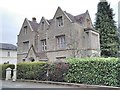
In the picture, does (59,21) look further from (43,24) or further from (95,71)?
(95,71)

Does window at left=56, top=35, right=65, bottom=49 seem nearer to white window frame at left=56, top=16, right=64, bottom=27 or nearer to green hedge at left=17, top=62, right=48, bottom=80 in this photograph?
white window frame at left=56, top=16, right=64, bottom=27

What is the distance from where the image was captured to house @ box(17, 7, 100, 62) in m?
9.44

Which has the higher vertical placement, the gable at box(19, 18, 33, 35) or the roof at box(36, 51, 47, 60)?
the gable at box(19, 18, 33, 35)

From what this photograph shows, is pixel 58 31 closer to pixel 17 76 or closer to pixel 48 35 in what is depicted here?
pixel 48 35

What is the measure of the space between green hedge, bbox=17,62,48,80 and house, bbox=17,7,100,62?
7.36 ft

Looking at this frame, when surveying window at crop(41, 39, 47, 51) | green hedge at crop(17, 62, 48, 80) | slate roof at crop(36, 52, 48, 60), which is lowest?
green hedge at crop(17, 62, 48, 80)

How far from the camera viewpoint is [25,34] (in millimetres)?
12086

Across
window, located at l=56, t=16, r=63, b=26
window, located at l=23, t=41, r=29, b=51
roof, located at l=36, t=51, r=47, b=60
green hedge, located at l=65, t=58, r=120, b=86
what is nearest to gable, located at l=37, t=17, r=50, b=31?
window, located at l=56, t=16, r=63, b=26

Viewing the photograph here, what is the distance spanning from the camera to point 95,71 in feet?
17.1

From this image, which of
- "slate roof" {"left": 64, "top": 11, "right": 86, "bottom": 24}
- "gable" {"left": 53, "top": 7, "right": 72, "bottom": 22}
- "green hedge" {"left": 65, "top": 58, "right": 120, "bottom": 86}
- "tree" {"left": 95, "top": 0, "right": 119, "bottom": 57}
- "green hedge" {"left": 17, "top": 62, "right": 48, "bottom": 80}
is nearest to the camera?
"green hedge" {"left": 65, "top": 58, "right": 120, "bottom": 86}

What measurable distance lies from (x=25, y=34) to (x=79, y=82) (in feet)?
24.3

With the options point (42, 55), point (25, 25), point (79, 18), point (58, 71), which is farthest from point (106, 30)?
point (58, 71)

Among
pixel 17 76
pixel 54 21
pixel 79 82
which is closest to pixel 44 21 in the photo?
pixel 54 21

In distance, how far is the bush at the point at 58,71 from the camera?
19.7 feet
